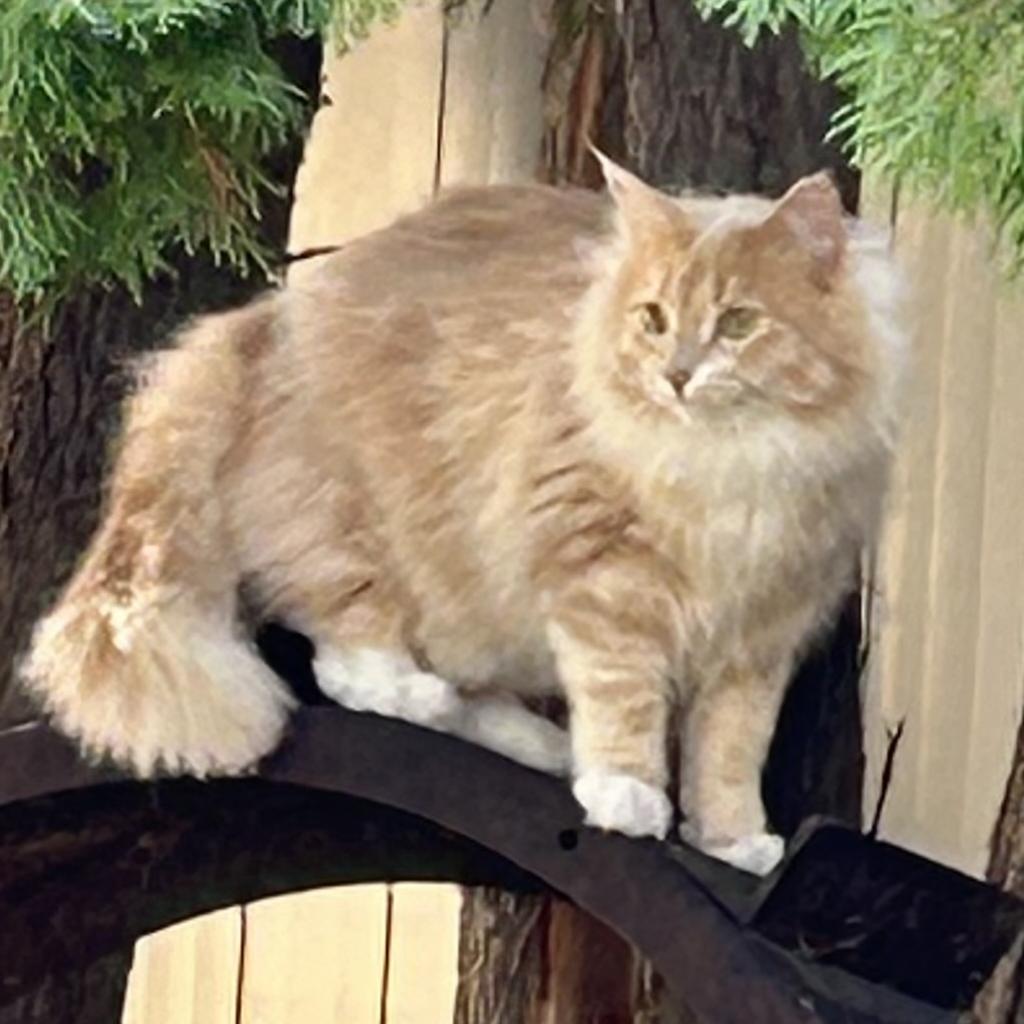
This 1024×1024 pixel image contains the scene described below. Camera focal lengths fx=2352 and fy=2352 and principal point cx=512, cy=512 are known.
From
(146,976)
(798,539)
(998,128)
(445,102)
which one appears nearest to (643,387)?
(798,539)

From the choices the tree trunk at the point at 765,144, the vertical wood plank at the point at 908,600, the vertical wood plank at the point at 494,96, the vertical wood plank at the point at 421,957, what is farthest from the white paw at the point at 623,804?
the vertical wood plank at the point at 421,957

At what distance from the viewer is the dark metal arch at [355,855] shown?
2.95 feet

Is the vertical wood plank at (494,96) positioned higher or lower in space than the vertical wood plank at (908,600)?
higher

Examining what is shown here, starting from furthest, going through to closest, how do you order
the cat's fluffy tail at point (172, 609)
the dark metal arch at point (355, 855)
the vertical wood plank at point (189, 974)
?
the vertical wood plank at point (189, 974) < the cat's fluffy tail at point (172, 609) < the dark metal arch at point (355, 855)

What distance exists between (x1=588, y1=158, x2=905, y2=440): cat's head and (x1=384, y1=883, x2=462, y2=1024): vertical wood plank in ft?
3.25

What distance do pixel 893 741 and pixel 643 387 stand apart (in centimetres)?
50

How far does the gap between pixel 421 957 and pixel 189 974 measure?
0.24 meters

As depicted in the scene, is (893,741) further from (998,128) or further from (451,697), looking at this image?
(998,128)

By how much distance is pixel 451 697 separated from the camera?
1.04 meters

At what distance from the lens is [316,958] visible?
1978 mm

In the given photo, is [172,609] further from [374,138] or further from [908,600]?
[374,138]

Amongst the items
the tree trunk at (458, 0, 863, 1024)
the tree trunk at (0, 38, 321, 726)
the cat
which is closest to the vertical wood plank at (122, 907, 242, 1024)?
the tree trunk at (0, 38, 321, 726)

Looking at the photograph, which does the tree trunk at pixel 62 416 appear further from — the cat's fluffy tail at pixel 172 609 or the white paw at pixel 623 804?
the white paw at pixel 623 804

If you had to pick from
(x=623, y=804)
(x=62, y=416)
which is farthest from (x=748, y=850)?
(x=62, y=416)
